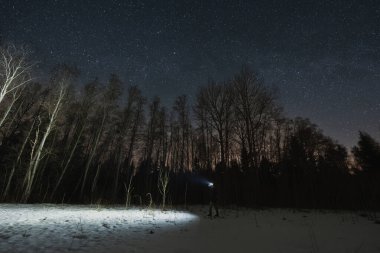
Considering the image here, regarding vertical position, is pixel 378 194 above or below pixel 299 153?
below

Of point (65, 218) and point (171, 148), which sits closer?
point (65, 218)

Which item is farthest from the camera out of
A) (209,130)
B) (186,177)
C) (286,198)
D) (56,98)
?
(186,177)

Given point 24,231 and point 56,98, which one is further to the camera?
point 56,98

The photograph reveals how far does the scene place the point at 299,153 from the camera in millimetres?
28312

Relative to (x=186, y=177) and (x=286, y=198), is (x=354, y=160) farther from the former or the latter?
(x=186, y=177)

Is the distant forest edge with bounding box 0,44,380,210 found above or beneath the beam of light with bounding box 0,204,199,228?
above

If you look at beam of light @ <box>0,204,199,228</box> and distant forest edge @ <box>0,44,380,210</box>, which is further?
distant forest edge @ <box>0,44,380,210</box>

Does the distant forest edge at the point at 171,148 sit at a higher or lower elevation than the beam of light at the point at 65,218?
higher

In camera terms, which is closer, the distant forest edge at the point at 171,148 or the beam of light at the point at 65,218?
the beam of light at the point at 65,218

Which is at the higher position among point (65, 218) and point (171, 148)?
point (171, 148)

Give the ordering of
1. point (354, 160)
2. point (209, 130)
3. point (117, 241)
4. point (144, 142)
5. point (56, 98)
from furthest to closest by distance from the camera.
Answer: point (354, 160)
point (144, 142)
point (209, 130)
point (56, 98)
point (117, 241)

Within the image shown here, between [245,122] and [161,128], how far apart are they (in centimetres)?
1219

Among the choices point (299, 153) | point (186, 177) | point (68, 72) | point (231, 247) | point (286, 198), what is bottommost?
point (231, 247)

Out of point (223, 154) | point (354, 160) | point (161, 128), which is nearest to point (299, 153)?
point (354, 160)
